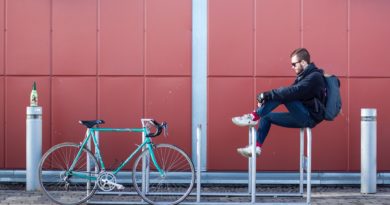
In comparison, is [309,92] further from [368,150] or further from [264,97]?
[368,150]

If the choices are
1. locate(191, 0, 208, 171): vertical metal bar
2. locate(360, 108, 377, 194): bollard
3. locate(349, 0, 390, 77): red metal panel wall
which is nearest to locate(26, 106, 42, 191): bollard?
locate(191, 0, 208, 171): vertical metal bar

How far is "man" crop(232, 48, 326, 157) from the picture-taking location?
724 centimetres

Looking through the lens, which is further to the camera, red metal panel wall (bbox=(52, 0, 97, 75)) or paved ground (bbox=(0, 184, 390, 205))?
red metal panel wall (bbox=(52, 0, 97, 75))

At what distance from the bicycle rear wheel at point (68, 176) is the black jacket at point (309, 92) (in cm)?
240

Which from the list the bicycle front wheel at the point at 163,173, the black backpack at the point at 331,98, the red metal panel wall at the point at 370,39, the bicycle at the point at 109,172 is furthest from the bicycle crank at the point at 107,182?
the red metal panel wall at the point at 370,39

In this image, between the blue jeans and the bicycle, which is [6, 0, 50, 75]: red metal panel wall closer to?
the bicycle

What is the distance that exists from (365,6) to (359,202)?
2.93 meters

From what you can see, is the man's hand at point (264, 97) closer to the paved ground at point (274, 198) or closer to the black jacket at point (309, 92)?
the black jacket at point (309, 92)

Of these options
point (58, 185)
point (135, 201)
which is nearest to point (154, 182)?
point (135, 201)

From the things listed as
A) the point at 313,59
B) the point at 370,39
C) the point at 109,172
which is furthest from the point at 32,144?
the point at 370,39

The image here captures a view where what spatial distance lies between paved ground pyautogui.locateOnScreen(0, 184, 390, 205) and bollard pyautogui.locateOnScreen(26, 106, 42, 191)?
9.6 inches

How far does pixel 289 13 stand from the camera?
8.95 meters

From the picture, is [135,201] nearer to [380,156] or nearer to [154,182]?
[154,182]

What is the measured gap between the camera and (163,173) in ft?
24.5
